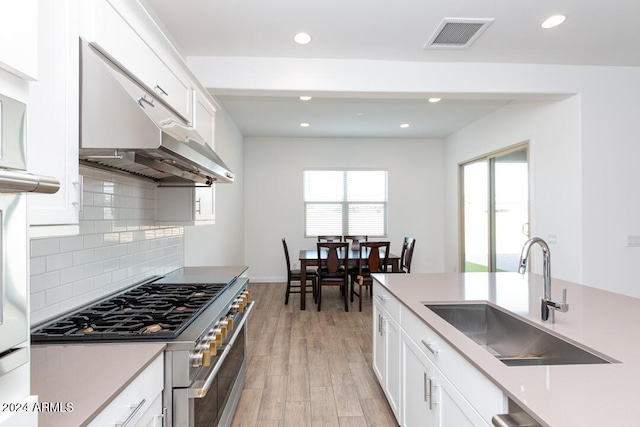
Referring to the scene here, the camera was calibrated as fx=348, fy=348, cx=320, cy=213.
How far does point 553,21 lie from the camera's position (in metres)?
2.63

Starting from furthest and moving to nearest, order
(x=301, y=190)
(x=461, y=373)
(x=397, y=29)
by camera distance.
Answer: (x=301, y=190)
(x=397, y=29)
(x=461, y=373)

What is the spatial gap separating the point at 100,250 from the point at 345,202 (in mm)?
5247

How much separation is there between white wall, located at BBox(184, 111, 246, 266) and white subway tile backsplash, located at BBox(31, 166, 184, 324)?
85 centimetres

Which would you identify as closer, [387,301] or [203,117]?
[387,301]

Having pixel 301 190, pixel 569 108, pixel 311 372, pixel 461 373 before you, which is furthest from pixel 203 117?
pixel 301 190

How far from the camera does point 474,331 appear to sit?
73.0 inches

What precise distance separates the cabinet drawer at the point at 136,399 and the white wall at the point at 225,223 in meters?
2.10

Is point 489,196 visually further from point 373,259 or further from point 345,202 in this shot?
point 345,202

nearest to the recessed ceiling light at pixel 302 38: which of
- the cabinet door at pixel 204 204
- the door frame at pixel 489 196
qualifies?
the cabinet door at pixel 204 204

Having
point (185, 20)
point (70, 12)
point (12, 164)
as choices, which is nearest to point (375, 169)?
point (185, 20)

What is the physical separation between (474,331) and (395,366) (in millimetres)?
512

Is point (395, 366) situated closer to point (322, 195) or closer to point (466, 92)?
point (466, 92)

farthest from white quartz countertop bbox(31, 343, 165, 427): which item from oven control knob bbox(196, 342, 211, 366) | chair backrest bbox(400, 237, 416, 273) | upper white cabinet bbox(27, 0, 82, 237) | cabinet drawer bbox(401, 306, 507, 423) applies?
chair backrest bbox(400, 237, 416, 273)

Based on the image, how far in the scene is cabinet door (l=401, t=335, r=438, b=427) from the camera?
148 cm
